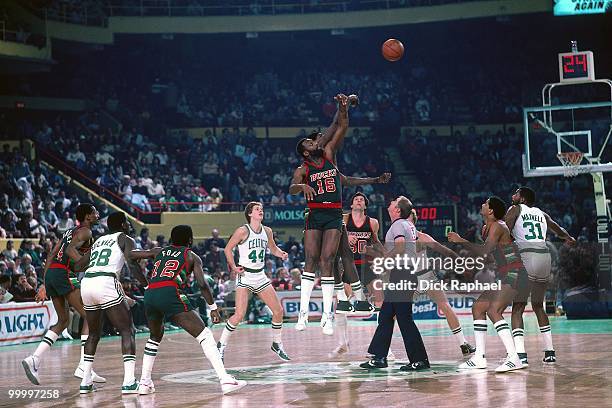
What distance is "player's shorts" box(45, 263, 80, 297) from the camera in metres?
12.6

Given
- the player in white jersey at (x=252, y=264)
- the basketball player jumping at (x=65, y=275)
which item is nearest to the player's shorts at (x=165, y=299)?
the basketball player jumping at (x=65, y=275)

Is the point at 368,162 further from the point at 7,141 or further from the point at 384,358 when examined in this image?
A: the point at 384,358

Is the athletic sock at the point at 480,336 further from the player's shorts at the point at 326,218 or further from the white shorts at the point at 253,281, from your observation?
the white shorts at the point at 253,281

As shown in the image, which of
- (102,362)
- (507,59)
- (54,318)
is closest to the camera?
(102,362)

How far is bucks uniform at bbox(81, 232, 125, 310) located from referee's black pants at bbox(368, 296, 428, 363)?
369 cm

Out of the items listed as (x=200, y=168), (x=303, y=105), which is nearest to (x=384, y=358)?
(x=200, y=168)

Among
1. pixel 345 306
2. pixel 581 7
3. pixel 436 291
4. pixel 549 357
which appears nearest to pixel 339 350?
pixel 345 306

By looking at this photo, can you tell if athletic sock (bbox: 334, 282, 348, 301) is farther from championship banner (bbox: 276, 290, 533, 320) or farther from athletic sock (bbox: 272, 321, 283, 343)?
championship banner (bbox: 276, 290, 533, 320)

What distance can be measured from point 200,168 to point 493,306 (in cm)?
2432

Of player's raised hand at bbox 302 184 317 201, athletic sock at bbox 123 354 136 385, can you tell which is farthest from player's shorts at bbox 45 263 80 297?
player's raised hand at bbox 302 184 317 201

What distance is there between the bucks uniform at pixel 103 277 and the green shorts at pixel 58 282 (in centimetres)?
129

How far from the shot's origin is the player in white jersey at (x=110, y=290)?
37.1 ft

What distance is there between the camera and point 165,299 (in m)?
10.9

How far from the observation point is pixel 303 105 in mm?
39469
